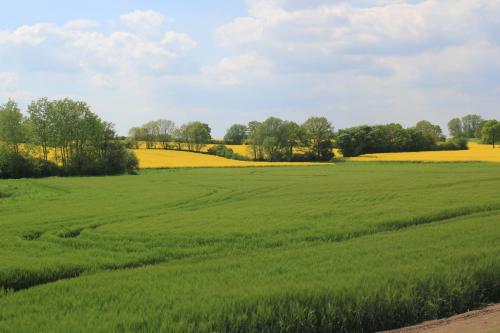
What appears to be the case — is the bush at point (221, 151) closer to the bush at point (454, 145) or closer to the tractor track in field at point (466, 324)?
the bush at point (454, 145)

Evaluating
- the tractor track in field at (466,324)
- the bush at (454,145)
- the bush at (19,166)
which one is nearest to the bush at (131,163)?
the bush at (19,166)

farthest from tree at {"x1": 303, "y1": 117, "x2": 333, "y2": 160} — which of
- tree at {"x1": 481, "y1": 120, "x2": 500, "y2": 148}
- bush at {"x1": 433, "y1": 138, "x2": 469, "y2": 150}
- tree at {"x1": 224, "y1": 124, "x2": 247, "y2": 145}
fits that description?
tree at {"x1": 224, "y1": 124, "x2": 247, "y2": 145}

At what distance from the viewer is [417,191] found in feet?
117

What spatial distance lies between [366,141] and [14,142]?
265 ft

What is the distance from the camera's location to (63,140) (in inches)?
3290

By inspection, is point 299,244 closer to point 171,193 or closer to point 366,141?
point 171,193

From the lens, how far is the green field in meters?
9.33

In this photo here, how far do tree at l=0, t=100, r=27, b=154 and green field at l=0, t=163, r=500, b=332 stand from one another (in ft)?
187

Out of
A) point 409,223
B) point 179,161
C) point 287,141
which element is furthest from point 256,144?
point 409,223

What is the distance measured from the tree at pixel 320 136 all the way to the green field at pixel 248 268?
96.3m

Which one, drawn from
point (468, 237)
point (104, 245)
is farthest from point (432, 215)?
point (104, 245)

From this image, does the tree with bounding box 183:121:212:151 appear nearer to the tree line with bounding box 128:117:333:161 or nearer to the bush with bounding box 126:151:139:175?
the tree line with bounding box 128:117:333:161

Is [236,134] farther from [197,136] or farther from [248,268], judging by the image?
[248,268]

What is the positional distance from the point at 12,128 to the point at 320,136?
7216 centimetres
